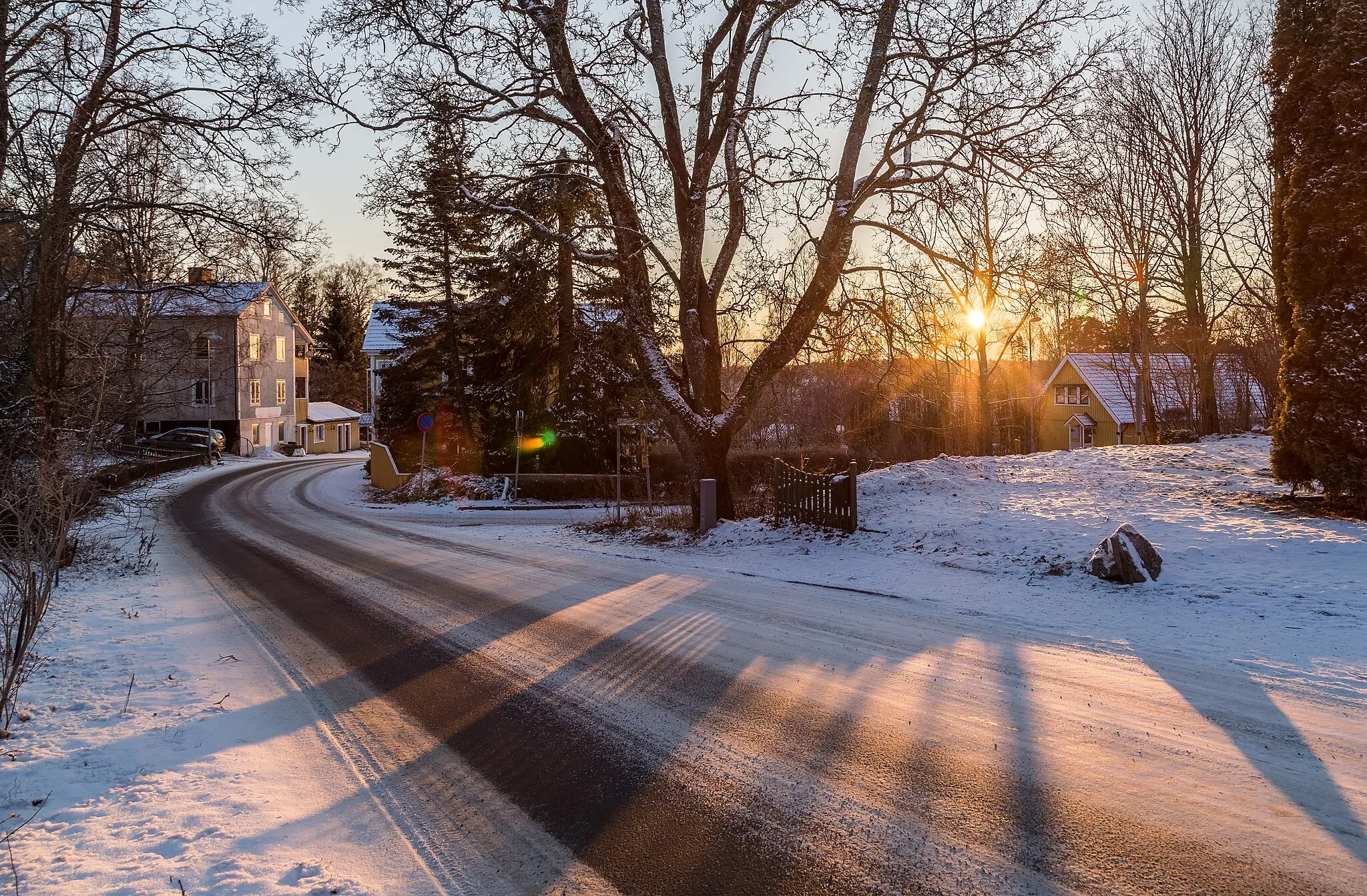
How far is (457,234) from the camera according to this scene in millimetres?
32062

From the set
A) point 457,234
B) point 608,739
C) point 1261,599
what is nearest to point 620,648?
point 608,739

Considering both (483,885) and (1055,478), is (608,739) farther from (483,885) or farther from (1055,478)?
(1055,478)

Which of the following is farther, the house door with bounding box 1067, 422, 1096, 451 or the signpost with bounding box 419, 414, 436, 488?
the house door with bounding box 1067, 422, 1096, 451

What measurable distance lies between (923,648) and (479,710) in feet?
12.1

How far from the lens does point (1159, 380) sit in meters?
39.6

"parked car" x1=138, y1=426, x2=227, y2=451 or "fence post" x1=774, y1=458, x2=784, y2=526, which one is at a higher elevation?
"parked car" x1=138, y1=426, x2=227, y2=451

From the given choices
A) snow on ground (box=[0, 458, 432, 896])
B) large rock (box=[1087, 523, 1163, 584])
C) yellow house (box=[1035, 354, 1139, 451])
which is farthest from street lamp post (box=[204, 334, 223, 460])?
yellow house (box=[1035, 354, 1139, 451])

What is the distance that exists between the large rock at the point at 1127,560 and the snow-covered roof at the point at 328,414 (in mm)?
63218

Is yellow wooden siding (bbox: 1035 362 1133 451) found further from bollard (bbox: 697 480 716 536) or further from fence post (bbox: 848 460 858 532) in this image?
fence post (bbox: 848 460 858 532)

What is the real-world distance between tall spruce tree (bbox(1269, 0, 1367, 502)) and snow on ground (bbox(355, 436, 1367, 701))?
85 cm

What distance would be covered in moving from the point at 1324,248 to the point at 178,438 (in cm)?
5163

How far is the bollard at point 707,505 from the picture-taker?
47.2 ft

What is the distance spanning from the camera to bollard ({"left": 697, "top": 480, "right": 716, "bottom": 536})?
566 inches

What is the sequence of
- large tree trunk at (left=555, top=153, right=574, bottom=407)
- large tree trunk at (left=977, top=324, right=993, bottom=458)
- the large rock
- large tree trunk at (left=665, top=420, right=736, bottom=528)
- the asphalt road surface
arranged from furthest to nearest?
large tree trunk at (left=977, top=324, right=993, bottom=458) → large tree trunk at (left=665, top=420, right=736, bottom=528) → large tree trunk at (left=555, top=153, right=574, bottom=407) → the large rock → the asphalt road surface
